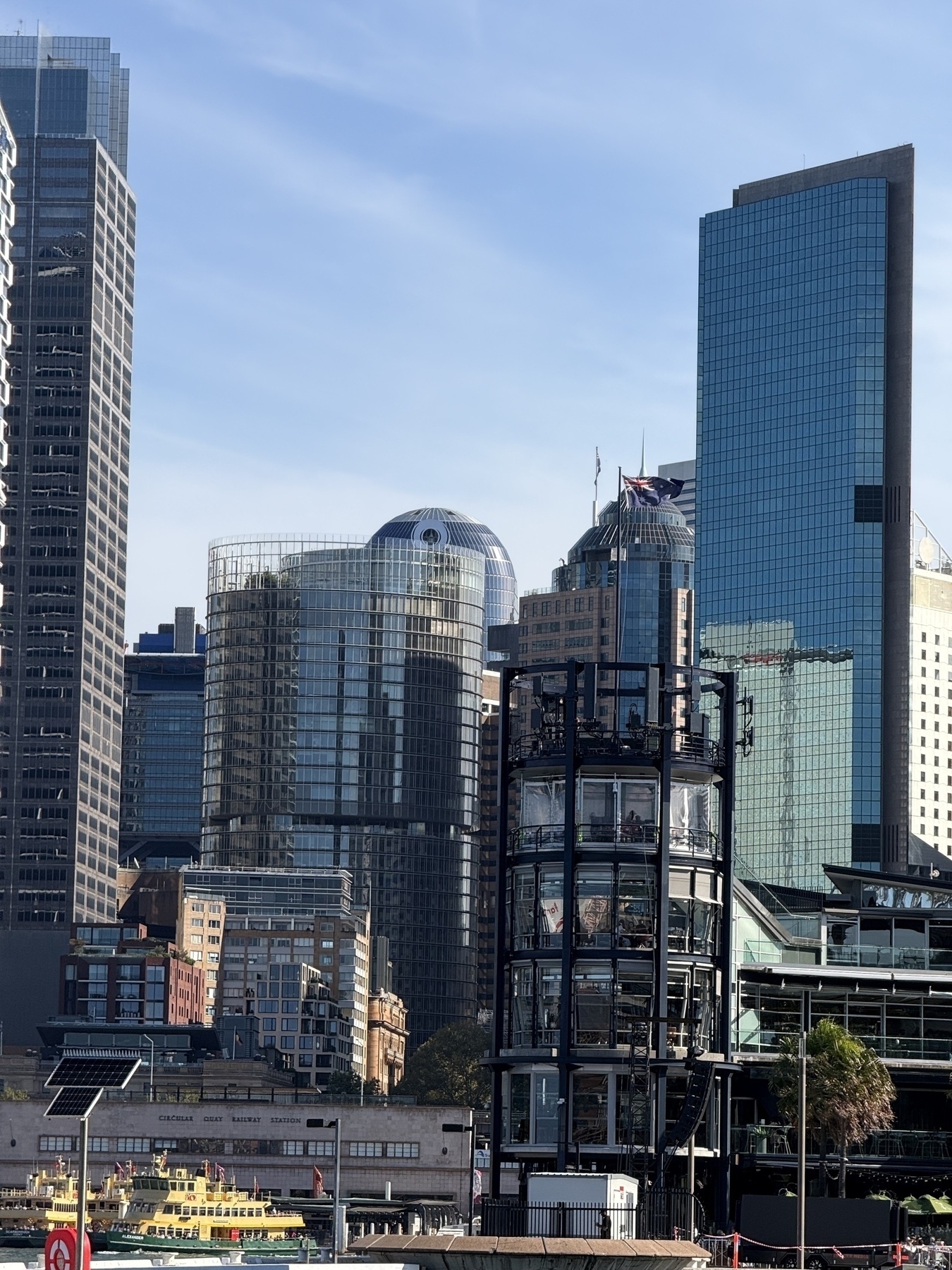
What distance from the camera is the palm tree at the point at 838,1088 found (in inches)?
4542

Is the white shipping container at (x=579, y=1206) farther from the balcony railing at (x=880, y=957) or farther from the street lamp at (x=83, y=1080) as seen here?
the balcony railing at (x=880, y=957)

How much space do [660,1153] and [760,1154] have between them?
23627mm

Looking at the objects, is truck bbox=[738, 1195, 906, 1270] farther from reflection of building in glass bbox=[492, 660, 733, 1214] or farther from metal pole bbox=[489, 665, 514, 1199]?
metal pole bbox=[489, 665, 514, 1199]

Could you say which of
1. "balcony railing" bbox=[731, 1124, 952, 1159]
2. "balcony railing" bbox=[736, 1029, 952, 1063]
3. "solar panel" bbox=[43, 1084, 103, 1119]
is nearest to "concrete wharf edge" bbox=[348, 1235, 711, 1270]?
"solar panel" bbox=[43, 1084, 103, 1119]

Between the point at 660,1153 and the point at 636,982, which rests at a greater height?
the point at 636,982

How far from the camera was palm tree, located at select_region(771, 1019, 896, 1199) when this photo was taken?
379 ft

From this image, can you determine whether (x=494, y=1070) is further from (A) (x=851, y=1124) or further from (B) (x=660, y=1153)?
(A) (x=851, y=1124)

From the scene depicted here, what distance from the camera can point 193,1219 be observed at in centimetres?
13688

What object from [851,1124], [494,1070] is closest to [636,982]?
[494,1070]

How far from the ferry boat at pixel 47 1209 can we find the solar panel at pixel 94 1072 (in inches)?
Result: 654

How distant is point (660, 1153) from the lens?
101 meters

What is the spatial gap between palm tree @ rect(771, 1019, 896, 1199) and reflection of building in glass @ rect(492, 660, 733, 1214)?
25.5 ft

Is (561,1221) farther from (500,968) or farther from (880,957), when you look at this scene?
(880,957)

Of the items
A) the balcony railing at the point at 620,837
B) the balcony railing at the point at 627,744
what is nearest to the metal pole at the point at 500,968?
the balcony railing at the point at 627,744
